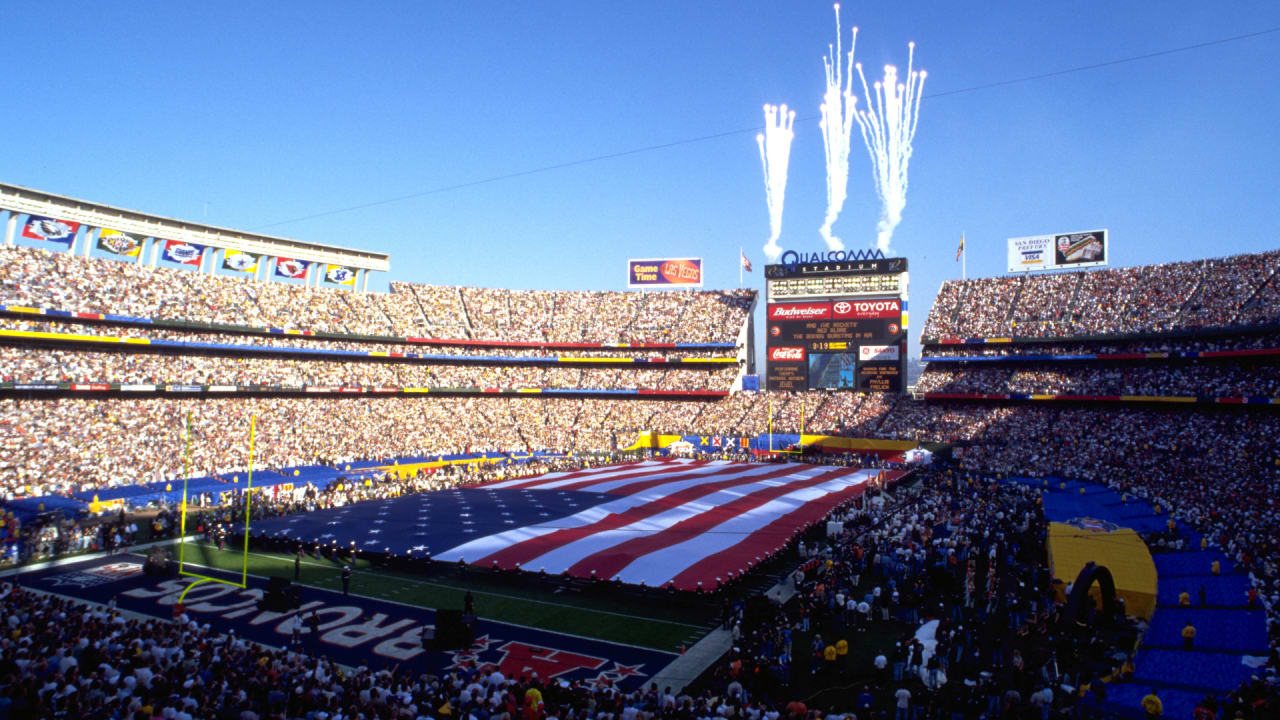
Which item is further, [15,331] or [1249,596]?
[15,331]

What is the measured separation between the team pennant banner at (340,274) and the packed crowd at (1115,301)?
154ft

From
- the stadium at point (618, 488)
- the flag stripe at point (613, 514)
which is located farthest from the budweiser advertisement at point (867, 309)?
the flag stripe at point (613, 514)

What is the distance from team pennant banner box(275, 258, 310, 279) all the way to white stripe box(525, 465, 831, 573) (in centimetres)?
3887

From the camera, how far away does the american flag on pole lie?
21.3 meters

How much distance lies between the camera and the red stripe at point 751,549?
63.9 ft

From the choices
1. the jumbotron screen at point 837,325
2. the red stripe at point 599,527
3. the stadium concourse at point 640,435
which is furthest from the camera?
the jumbotron screen at point 837,325

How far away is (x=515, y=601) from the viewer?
20.4m

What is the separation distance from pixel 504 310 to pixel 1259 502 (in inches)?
2143

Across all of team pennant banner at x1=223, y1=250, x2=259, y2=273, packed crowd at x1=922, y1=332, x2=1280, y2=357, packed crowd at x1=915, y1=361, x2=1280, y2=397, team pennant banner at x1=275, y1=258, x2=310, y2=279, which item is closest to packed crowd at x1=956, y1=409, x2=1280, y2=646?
packed crowd at x1=915, y1=361, x2=1280, y2=397

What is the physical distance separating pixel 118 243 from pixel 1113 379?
212 ft

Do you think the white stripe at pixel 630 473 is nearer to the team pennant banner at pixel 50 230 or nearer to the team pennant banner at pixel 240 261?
the team pennant banner at pixel 240 261

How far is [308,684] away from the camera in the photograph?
1102 cm

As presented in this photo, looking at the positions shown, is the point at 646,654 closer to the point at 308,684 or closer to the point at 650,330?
the point at 308,684

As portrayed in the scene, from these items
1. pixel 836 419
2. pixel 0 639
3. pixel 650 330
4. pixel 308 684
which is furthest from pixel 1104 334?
pixel 0 639
